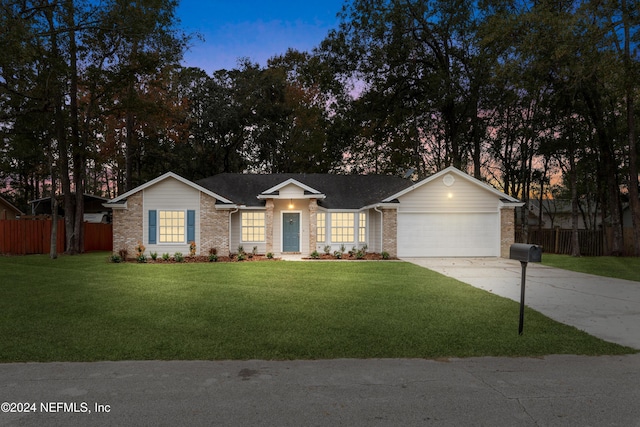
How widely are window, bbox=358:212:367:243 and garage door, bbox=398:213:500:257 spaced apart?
2.47m

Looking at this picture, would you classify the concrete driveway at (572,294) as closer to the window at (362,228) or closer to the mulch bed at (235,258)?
the mulch bed at (235,258)

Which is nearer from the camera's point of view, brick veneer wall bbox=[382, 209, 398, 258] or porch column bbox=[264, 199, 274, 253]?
brick veneer wall bbox=[382, 209, 398, 258]

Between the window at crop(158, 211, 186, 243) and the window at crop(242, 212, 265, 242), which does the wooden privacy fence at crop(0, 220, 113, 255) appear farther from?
the window at crop(242, 212, 265, 242)

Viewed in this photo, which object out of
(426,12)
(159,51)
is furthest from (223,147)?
(426,12)

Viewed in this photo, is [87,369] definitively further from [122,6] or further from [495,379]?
[122,6]

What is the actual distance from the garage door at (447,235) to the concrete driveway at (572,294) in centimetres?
293

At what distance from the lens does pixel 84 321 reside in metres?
6.75

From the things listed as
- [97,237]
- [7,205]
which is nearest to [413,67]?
[97,237]

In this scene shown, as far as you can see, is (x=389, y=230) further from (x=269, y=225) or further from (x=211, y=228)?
(x=211, y=228)

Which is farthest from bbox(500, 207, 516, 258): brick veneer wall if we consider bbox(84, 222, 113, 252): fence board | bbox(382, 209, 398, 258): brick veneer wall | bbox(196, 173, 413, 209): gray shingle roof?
bbox(84, 222, 113, 252): fence board

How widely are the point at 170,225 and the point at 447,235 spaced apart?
13108 millimetres

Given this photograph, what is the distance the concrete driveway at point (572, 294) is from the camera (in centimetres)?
665

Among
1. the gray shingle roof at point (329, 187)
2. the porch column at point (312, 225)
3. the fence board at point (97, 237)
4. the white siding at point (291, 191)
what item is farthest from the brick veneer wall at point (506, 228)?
the fence board at point (97, 237)

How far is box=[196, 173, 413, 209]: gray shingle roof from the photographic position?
2077cm
